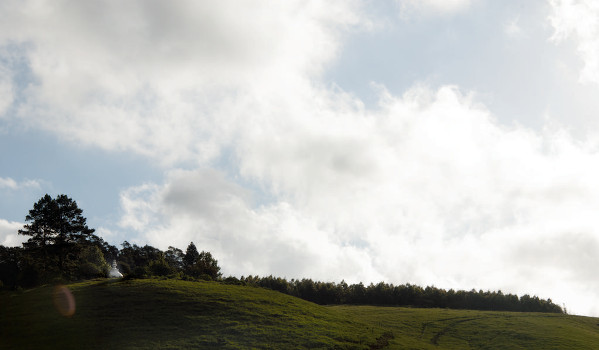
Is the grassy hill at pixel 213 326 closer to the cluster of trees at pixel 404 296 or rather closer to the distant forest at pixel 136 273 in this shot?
the distant forest at pixel 136 273

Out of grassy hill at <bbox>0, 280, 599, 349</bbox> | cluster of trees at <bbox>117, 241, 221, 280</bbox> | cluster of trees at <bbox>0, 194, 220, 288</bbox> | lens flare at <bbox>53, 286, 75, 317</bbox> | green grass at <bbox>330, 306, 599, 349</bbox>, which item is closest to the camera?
grassy hill at <bbox>0, 280, 599, 349</bbox>

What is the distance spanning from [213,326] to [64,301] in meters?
22.9

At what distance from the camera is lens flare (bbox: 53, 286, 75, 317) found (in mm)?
50188

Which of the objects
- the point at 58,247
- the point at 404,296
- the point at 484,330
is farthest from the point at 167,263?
the point at 404,296

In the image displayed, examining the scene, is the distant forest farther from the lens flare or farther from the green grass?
the green grass

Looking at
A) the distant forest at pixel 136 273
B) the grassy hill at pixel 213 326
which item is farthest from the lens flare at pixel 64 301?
the distant forest at pixel 136 273

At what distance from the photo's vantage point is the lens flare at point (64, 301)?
50188mm

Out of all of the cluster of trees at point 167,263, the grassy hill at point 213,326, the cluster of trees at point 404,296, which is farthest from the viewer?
the cluster of trees at point 404,296

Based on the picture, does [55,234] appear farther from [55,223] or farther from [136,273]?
[136,273]

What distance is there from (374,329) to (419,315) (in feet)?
85.6

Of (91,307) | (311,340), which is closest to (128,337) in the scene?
(91,307)

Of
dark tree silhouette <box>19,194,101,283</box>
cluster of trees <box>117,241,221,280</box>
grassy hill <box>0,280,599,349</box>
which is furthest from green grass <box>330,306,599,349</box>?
dark tree silhouette <box>19,194,101,283</box>

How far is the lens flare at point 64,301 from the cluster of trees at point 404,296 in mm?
49048

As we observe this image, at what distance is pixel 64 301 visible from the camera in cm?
5347
